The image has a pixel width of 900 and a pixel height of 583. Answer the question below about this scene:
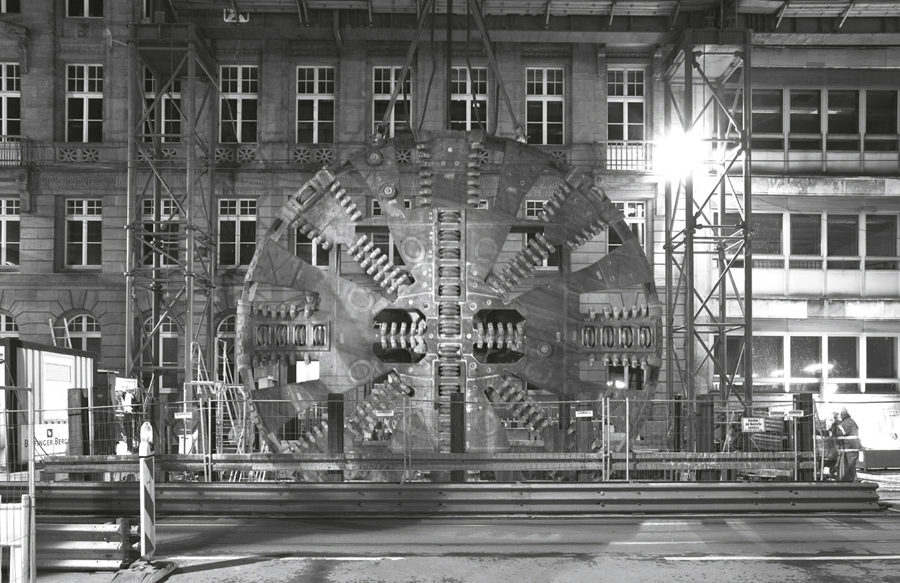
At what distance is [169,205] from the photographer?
31.8 meters

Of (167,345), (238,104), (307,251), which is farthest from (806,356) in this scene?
(167,345)

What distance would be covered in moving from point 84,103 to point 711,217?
2342 centimetres

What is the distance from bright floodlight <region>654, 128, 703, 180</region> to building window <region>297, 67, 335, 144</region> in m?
12.0

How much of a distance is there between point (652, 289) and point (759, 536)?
6253 mm

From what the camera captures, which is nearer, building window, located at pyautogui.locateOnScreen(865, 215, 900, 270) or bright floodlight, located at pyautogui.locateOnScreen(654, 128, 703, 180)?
bright floodlight, located at pyautogui.locateOnScreen(654, 128, 703, 180)

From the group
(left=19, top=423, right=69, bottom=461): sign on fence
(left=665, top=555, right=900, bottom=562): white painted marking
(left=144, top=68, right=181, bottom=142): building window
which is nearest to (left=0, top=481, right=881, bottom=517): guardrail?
(left=665, top=555, right=900, bottom=562): white painted marking

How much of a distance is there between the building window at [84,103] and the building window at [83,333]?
6.60m

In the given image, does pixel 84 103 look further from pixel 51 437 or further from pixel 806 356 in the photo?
pixel 806 356

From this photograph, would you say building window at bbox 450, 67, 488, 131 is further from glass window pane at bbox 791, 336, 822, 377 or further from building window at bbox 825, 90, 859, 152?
glass window pane at bbox 791, 336, 822, 377

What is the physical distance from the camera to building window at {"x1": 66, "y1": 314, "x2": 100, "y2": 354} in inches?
1219

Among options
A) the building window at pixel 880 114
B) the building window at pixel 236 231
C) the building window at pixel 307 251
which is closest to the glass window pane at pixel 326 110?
the building window at pixel 236 231

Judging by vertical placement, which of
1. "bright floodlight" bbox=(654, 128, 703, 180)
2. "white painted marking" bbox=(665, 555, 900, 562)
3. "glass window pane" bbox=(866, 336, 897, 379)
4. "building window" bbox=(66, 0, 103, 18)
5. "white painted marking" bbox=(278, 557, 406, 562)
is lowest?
"white painted marking" bbox=(665, 555, 900, 562)

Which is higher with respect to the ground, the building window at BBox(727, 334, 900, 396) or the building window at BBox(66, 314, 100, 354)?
the building window at BBox(66, 314, 100, 354)

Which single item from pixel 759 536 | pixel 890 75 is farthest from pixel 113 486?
pixel 890 75
